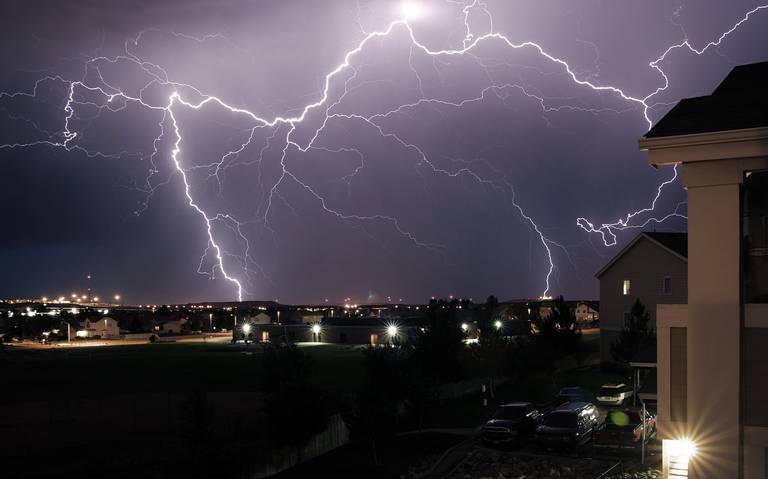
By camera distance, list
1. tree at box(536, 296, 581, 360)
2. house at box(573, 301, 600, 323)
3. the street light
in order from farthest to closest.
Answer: house at box(573, 301, 600, 323) < the street light < tree at box(536, 296, 581, 360)

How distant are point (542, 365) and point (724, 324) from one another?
2980cm

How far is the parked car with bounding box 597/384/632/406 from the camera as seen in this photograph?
2672cm

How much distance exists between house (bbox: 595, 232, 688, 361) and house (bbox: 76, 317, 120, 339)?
84.0 m

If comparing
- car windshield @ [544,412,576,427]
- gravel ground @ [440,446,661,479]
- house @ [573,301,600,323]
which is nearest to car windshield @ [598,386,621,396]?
car windshield @ [544,412,576,427]

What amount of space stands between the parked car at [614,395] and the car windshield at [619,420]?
2.60 m

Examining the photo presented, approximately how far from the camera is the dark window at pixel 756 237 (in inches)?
266

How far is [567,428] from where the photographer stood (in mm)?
19641

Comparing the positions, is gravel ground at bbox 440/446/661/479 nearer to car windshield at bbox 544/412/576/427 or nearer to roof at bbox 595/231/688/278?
car windshield at bbox 544/412/576/427

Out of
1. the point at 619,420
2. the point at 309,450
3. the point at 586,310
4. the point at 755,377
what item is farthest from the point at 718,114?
the point at 586,310

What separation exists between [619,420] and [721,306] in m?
18.1

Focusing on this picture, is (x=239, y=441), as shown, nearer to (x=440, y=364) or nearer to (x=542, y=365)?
(x=440, y=364)

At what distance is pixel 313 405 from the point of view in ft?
62.6

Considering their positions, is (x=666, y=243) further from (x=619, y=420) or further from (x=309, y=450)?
(x=309, y=450)

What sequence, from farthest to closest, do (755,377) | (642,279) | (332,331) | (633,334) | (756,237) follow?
(332,331) < (642,279) < (633,334) < (756,237) < (755,377)
